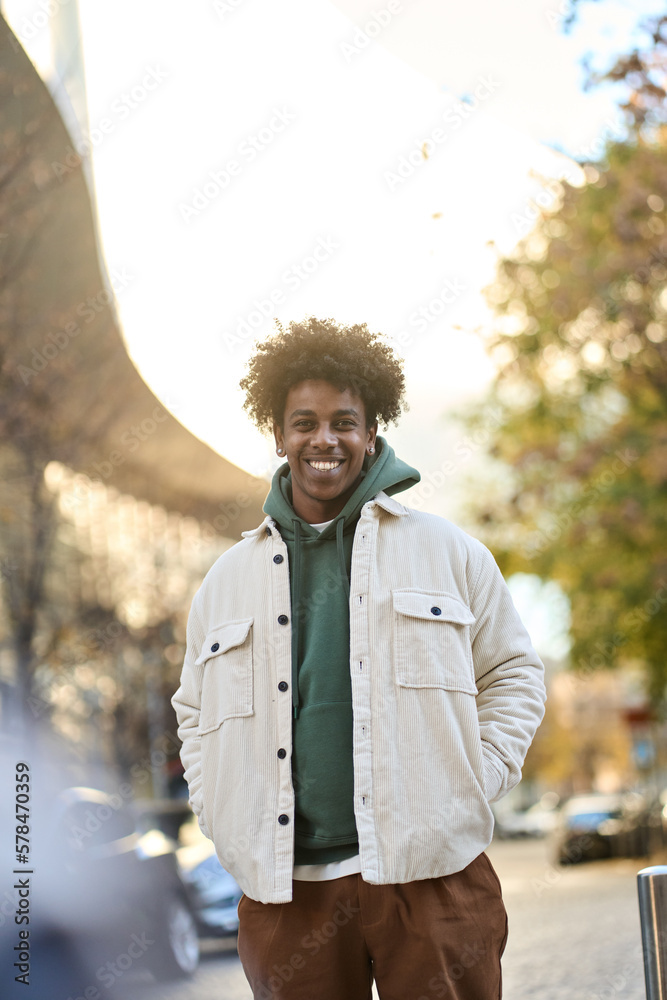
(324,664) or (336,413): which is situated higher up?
(336,413)

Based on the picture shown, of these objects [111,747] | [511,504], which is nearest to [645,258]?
[511,504]

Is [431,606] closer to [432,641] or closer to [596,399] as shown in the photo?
[432,641]

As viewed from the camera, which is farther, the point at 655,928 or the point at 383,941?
the point at 655,928

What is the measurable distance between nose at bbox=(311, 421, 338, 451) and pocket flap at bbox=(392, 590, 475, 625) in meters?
0.41

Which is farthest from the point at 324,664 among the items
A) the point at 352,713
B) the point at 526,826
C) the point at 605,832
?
the point at 526,826

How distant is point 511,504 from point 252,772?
51.9ft

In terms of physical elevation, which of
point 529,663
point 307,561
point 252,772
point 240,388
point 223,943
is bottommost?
point 223,943

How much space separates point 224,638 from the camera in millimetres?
3002

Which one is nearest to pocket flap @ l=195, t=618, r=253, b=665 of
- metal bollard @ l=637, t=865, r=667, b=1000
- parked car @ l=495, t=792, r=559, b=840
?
metal bollard @ l=637, t=865, r=667, b=1000

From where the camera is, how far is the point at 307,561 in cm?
304

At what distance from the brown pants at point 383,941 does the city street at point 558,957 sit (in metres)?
4.34

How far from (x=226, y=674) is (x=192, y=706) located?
1.00 feet

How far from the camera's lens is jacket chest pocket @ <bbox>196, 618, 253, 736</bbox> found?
2900 millimetres

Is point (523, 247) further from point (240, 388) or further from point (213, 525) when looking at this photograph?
point (240, 388)
